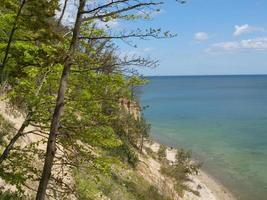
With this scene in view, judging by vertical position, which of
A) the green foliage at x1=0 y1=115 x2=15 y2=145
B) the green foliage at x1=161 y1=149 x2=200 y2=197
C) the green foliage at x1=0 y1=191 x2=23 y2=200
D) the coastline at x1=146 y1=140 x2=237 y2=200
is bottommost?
the coastline at x1=146 y1=140 x2=237 y2=200

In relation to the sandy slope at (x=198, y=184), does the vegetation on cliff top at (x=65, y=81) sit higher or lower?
higher

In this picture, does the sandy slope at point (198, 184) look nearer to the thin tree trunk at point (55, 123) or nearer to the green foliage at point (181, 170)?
the green foliage at point (181, 170)

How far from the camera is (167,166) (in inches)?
1681

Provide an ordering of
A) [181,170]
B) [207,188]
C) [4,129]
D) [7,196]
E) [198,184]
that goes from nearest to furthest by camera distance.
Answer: [7,196] < [4,129] < [198,184] < [207,188] < [181,170]

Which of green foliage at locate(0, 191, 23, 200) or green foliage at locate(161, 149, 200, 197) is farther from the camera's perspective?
green foliage at locate(161, 149, 200, 197)

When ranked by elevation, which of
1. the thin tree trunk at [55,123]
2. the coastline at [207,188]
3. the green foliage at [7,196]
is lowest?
the coastline at [207,188]

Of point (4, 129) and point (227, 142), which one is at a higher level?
point (4, 129)

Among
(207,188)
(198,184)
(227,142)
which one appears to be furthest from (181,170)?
(227,142)

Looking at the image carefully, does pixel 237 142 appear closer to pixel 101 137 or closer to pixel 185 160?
pixel 185 160

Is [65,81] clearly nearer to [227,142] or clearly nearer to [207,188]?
[207,188]

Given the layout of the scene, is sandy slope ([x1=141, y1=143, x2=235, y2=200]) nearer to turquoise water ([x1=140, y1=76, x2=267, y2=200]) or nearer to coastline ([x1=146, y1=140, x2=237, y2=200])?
coastline ([x1=146, y1=140, x2=237, y2=200])

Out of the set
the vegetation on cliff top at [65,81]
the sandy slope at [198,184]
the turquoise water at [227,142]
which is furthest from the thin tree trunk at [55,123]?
the turquoise water at [227,142]

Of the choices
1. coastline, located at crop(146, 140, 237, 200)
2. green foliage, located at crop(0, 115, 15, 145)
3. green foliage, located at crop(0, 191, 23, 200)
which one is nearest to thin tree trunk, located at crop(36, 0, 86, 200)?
green foliage, located at crop(0, 191, 23, 200)

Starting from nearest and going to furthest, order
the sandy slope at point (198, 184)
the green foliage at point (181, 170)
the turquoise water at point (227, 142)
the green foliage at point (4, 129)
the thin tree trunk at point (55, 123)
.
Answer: the thin tree trunk at point (55, 123)
the green foliage at point (4, 129)
the sandy slope at point (198, 184)
the green foliage at point (181, 170)
the turquoise water at point (227, 142)
